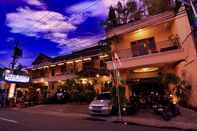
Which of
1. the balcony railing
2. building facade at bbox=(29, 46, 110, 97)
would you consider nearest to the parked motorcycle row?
the balcony railing

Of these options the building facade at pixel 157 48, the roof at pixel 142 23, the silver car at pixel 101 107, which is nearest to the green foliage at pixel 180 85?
the building facade at pixel 157 48

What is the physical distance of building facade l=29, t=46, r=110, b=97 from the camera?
23652 millimetres

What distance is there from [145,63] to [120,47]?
4.68 metres

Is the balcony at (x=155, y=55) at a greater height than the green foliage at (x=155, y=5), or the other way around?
the green foliage at (x=155, y=5)

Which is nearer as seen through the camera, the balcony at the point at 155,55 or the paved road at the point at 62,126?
the paved road at the point at 62,126

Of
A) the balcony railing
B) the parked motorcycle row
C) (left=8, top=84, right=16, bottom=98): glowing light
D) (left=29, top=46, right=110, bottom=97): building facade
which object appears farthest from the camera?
(left=8, top=84, right=16, bottom=98): glowing light

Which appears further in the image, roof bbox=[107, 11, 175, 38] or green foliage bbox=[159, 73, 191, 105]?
roof bbox=[107, 11, 175, 38]

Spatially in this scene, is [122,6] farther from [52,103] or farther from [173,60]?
[52,103]

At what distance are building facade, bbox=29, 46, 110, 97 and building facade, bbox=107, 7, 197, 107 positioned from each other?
3.94 meters

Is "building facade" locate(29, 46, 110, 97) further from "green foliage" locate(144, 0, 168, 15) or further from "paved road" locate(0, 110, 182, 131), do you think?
"paved road" locate(0, 110, 182, 131)

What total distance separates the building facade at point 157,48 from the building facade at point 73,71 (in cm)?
394

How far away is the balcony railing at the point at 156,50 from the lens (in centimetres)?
1627

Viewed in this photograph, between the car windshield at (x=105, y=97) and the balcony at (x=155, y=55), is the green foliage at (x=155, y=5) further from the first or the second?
the car windshield at (x=105, y=97)

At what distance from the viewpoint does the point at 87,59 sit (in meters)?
Result: 26.9
